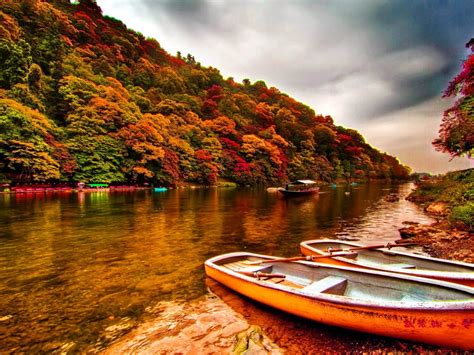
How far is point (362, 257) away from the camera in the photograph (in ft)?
27.7

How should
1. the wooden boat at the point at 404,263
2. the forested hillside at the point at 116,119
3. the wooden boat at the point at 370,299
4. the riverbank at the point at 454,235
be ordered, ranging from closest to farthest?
the wooden boat at the point at 370,299
the wooden boat at the point at 404,263
the riverbank at the point at 454,235
the forested hillside at the point at 116,119

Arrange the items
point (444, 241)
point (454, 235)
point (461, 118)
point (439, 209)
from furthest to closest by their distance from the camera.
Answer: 1. point (439, 209)
2. point (461, 118)
3. point (454, 235)
4. point (444, 241)

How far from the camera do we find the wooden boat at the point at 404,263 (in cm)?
573

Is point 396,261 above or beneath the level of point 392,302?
beneath

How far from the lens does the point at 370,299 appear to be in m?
5.05

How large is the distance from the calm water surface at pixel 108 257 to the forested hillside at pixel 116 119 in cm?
2128

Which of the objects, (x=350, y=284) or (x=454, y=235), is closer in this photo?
(x=350, y=284)

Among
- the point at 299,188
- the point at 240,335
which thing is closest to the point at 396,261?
the point at 240,335

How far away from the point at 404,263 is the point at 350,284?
2.83 m

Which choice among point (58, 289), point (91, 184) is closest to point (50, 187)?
point (91, 184)

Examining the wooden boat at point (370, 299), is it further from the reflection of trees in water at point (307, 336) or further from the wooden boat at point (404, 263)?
the wooden boat at point (404, 263)

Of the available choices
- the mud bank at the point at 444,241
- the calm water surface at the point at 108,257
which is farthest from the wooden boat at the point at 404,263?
the calm water surface at the point at 108,257

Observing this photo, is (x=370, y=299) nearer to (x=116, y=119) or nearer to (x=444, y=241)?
(x=444, y=241)

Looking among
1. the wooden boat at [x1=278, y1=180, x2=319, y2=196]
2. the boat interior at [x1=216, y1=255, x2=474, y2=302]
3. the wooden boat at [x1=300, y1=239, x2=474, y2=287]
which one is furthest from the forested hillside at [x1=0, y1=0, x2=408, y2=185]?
the wooden boat at [x1=300, y1=239, x2=474, y2=287]
